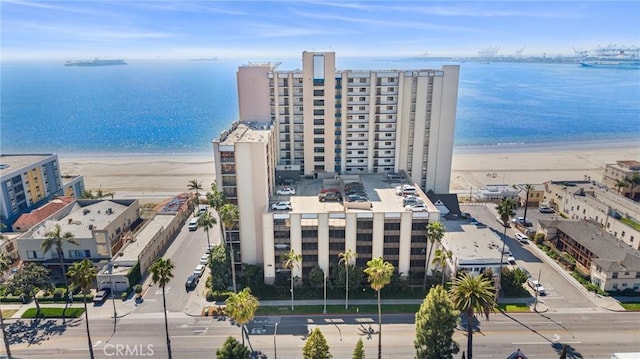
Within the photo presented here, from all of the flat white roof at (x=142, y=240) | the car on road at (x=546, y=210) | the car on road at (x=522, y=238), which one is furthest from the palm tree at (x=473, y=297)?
the car on road at (x=546, y=210)

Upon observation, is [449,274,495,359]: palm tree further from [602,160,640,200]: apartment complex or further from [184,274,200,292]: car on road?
[602,160,640,200]: apartment complex

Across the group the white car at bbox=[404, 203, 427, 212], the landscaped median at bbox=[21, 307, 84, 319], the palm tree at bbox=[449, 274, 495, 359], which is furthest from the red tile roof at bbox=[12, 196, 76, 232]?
the palm tree at bbox=[449, 274, 495, 359]

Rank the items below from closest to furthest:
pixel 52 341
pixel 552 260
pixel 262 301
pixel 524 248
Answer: pixel 52 341 < pixel 262 301 < pixel 552 260 < pixel 524 248

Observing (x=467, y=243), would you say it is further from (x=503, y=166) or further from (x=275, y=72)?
(x=503, y=166)

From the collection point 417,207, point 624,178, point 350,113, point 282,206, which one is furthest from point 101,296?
point 624,178

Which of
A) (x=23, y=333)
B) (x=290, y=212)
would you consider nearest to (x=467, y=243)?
(x=290, y=212)

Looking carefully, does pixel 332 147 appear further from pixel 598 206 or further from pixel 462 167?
pixel 462 167
